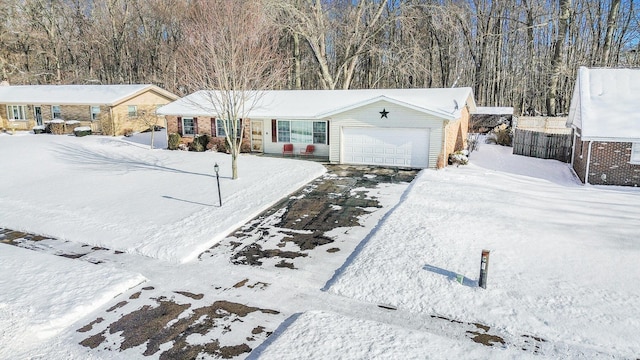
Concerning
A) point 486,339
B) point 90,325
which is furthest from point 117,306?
point 486,339

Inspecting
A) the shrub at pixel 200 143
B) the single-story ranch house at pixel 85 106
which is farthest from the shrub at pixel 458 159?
the single-story ranch house at pixel 85 106

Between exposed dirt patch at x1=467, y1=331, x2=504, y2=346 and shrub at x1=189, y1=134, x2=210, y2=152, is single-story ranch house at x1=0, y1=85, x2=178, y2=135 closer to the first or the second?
shrub at x1=189, y1=134, x2=210, y2=152

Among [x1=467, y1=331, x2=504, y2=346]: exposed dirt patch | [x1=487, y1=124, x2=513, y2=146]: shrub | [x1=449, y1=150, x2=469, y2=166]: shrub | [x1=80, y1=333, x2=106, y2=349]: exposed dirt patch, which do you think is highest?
[x1=487, y1=124, x2=513, y2=146]: shrub

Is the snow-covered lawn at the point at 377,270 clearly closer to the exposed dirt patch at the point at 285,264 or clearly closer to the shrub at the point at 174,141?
the exposed dirt patch at the point at 285,264

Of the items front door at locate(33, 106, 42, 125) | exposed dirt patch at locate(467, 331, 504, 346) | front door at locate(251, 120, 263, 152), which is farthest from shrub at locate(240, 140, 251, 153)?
front door at locate(33, 106, 42, 125)

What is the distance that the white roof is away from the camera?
1942 centimetres

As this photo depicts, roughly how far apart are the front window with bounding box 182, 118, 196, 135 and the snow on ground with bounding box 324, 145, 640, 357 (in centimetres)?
1413

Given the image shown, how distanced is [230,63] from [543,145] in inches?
617

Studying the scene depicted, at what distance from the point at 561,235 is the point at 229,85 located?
12.6 m

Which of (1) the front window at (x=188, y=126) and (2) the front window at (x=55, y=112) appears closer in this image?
(1) the front window at (x=188, y=126)

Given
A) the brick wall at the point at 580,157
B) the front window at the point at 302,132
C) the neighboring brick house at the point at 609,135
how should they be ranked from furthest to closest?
the front window at the point at 302,132 → the brick wall at the point at 580,157 → the neighboring brick house at the point at 609,135

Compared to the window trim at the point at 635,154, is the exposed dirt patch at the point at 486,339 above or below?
below

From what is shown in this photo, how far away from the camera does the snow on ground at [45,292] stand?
23.3 ft

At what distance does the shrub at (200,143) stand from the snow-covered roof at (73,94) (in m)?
8.83
